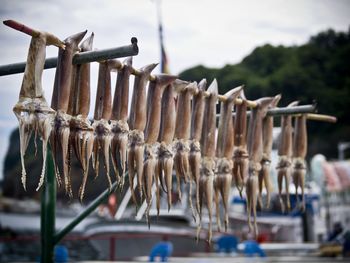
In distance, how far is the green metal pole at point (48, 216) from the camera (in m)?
6.25

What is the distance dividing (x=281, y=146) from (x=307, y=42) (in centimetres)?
7632

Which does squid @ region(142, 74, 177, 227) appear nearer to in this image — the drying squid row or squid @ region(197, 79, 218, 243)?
the drying squid row

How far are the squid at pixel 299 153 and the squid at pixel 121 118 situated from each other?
2770 millimetres

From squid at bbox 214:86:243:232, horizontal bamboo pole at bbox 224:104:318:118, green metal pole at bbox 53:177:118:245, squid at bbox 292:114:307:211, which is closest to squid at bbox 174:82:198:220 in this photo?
squid at bbox 214:86:243:232

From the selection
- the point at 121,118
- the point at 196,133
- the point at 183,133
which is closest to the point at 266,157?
the point at 196,133

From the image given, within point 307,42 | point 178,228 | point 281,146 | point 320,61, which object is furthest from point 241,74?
point 281,146

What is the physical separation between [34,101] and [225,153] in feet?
7.78

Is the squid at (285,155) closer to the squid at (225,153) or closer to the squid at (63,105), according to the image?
the squid at (225,153)

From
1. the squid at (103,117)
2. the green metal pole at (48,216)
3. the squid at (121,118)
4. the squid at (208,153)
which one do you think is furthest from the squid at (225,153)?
the green metal pole at (48,216)

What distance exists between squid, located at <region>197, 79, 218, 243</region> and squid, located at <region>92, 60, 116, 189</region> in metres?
1.14

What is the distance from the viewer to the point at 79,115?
13.2 feet

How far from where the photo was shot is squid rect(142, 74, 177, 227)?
4426 millimetres

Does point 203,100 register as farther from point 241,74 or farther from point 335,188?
point 241,74

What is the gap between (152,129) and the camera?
4637 millimetres
